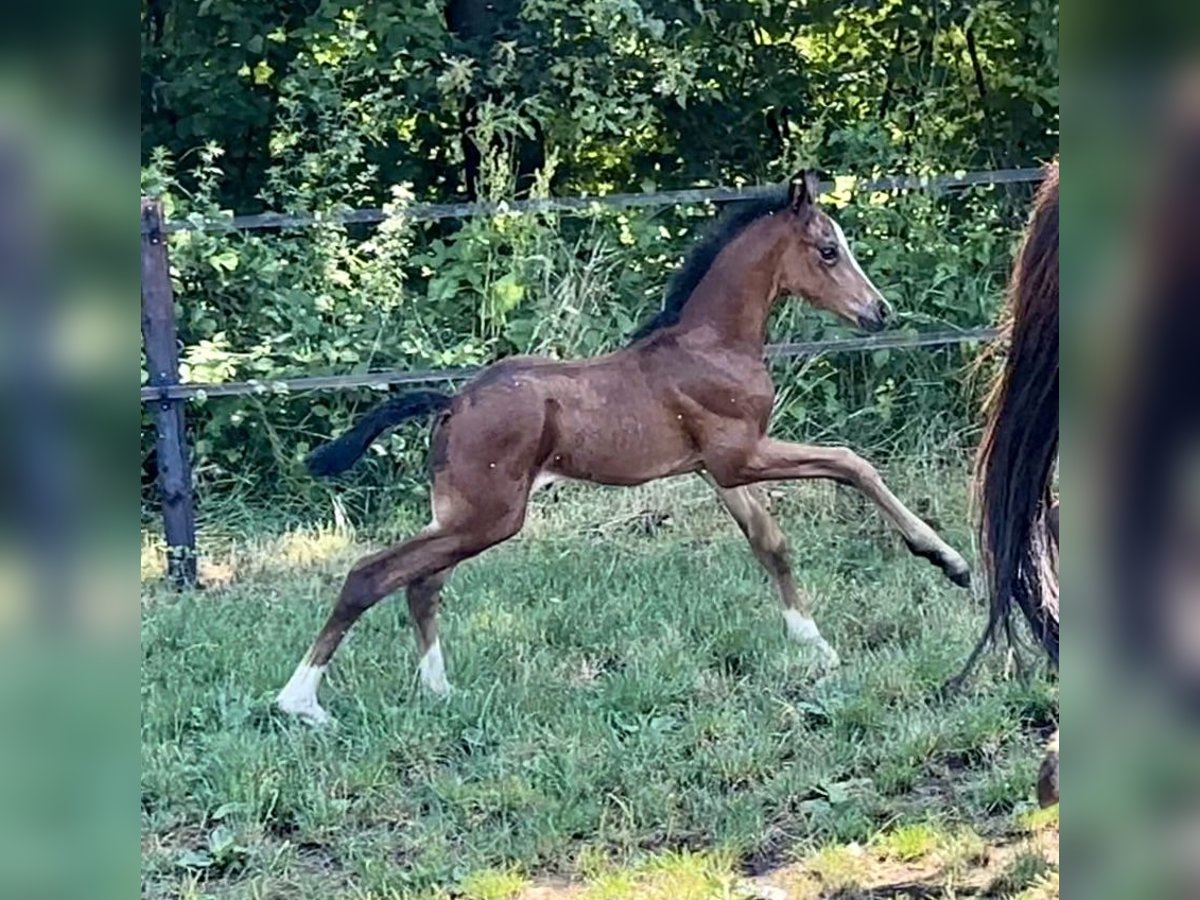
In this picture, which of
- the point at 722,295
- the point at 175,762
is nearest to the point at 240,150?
the point at 722,295

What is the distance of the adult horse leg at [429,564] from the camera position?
8.15 ft

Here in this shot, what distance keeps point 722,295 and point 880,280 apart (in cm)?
30

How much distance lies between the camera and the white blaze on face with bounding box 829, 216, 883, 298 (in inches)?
103

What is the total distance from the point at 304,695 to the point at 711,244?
1.06m

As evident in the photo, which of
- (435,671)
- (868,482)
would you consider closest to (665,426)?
(868,482)

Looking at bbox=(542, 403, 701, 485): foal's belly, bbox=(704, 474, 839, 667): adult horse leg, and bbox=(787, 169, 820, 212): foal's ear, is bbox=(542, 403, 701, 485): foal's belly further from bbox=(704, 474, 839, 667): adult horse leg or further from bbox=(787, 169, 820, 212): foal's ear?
bbox=(787, 169, 820, 212): foal's ear

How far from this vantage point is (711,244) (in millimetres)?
2584

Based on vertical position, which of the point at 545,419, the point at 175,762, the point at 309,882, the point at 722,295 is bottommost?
the point at 309,882

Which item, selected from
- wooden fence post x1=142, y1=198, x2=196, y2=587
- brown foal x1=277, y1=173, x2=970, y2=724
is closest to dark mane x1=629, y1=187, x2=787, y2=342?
brown foal x1=277, y1=173, x2=970, y2=724

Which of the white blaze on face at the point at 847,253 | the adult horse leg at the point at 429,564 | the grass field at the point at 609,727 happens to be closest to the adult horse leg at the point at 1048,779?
the grass field at the point at 609,727

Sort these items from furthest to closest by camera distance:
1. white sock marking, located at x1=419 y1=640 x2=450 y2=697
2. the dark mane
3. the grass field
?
the dark mane, white sock marking, located at x1=419 y1=640 x2=450 y2=697, the grass field

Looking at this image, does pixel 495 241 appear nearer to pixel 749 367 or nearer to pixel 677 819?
pixel 749 367

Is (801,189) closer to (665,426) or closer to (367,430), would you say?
(665,426)
